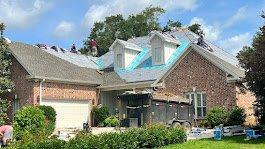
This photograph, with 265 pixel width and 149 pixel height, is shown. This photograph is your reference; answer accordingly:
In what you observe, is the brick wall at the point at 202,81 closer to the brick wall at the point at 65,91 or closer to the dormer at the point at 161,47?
the dormer at the point at 161,47

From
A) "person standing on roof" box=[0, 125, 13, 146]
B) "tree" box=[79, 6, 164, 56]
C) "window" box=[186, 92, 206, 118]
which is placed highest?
"tree" box=[79, 6, 164, 56]

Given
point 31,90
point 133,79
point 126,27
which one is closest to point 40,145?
point 31,90

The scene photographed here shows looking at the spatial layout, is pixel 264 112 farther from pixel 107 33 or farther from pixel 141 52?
pixel 107 33

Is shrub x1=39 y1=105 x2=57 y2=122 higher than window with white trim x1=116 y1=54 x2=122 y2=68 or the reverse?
the reverse

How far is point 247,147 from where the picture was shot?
17.3 m

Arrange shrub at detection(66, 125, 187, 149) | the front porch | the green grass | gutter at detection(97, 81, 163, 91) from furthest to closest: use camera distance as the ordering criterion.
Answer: gutter at detection(97, 81, 163, 91) → the front porch → the green grass → shrub at detection(66, 125, 187, 149)

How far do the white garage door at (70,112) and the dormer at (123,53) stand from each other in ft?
15.3

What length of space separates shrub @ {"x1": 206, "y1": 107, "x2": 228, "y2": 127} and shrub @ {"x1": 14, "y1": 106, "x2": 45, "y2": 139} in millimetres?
9752

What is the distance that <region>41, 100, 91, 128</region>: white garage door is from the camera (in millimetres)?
31656

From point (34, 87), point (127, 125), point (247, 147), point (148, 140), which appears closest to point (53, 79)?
point (34, 87)

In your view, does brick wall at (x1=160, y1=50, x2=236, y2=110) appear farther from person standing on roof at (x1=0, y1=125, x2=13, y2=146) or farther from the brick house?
person standing on roof at (x1=0, y1=125, x2=13, y2=146)

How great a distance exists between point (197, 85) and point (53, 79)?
9.41 m

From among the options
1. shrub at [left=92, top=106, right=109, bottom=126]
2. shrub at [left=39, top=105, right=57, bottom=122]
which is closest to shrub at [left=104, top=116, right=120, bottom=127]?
shrub at [left=92, top=106, right=109, bottom=126]

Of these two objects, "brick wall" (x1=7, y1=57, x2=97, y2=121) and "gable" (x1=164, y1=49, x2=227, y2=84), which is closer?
"gable" (x1=164, y1=49, x2=227, y2=84)
